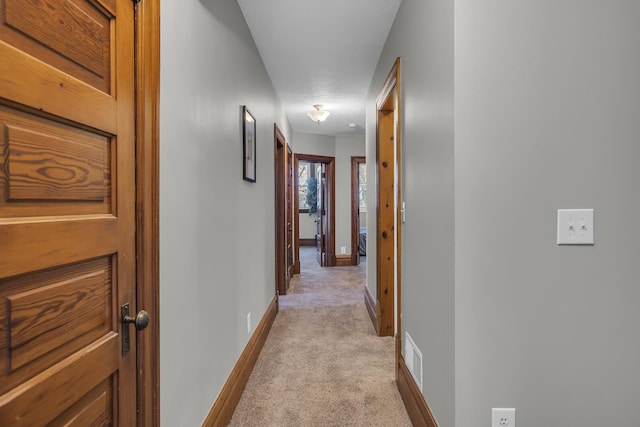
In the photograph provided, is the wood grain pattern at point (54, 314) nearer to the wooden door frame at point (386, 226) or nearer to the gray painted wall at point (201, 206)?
the gray painted wall at point (201, 206)

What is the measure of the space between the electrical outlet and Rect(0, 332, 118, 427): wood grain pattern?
4.17 feet

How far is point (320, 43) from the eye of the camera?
2.89m

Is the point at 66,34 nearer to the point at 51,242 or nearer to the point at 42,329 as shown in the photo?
the point at 51,242

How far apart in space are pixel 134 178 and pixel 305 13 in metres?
1.85

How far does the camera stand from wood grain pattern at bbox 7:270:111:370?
0.69 meters

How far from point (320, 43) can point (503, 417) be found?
2644 mm

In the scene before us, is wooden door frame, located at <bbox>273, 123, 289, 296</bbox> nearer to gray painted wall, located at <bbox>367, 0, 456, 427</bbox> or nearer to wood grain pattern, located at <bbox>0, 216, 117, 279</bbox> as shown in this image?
gray painted wall, located at <bbox>367, 0, 456, 427</bbox>

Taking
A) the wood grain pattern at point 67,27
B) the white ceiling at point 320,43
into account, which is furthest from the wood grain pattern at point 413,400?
the white ceiling at point 320,43

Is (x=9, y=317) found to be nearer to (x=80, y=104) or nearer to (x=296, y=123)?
(x=80, y=104)

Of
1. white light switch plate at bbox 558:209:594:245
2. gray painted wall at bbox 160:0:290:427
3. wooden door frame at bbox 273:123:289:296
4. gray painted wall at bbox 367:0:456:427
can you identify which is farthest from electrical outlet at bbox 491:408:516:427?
wooden door frame at bbox 273:123:289:296

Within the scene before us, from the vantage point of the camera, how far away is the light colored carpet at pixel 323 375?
6.61 ft

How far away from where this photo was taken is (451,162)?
4.49 ft

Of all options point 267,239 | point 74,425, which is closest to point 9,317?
point 74,425

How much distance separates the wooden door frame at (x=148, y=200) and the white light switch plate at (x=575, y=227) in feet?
4.51
